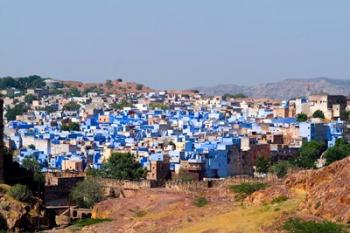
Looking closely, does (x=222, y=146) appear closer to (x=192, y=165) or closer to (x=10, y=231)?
(x=192, y=165)

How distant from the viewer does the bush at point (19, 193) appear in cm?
3588

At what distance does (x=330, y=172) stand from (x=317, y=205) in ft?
6.91

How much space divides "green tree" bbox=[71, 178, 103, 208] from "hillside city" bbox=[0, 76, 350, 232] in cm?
5

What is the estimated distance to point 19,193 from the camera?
118 feet

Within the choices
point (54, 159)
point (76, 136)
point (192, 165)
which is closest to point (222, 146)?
point (192, 165)

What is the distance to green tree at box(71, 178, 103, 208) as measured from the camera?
4509 centimetres

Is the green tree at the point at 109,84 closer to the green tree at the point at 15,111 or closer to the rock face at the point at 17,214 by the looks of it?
the green tree at the point at 15,111

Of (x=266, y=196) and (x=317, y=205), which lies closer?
(x=317, y=205)

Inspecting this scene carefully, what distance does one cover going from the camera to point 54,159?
2697 inches

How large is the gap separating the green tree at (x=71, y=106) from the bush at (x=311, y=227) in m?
101

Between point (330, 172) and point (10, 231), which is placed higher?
point (330, 172)

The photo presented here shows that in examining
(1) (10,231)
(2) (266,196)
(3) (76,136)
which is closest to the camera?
(2) (266,196)

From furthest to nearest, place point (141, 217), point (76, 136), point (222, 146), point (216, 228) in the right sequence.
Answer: point (76, 136)
point (222, 146)
point (141, 217)
point (216, 228)

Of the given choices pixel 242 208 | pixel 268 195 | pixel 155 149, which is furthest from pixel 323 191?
pixel 155 149
